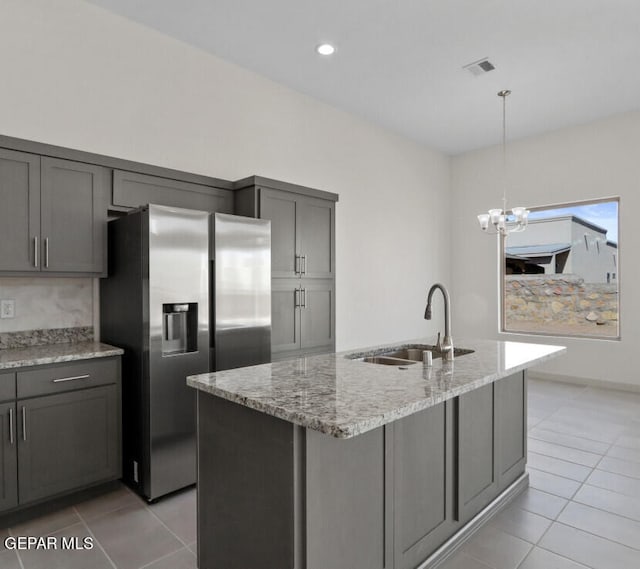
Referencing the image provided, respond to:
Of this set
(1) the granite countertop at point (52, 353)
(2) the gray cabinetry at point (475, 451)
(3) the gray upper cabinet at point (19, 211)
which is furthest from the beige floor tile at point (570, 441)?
(3) the gray upper cabinet at point (19, 211)

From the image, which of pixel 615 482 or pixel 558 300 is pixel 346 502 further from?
pixel 558 300

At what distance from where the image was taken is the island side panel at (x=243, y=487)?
1459mm

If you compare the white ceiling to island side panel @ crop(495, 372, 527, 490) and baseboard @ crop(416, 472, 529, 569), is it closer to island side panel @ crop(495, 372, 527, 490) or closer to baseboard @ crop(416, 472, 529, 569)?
island side panel @ crop(495, 372, 527, 490)

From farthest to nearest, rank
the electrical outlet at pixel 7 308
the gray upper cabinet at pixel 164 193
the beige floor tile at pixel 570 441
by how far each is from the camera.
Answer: the beige floor tile at pixel 570 441, the gray upper cabinet at pixel 164 193, the electrical outlet at pixel 7 308

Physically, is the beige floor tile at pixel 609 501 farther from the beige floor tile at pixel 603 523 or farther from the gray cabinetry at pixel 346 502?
the gray cabinetry at pixel 346 502

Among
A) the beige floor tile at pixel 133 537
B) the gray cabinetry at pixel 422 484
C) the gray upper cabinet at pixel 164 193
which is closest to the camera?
the gray cabinetry at pixel 422 484

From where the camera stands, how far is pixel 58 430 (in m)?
2.45

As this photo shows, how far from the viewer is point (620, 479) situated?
291 centimetres

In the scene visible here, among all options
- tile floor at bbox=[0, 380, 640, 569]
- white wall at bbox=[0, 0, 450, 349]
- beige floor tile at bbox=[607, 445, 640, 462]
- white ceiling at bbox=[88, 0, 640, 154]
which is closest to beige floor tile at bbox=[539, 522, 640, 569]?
tile floor at bbox=[0, 380, 640, 569]

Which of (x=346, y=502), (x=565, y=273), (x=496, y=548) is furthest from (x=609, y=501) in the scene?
(x=565, y=273)

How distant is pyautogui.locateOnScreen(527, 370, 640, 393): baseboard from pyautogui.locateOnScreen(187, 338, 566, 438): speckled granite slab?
12.0 feet

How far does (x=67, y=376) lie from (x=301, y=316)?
1837 millimetres

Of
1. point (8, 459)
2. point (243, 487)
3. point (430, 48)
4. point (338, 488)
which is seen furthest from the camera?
point (430, 48)

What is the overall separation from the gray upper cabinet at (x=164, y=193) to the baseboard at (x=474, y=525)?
8.94ft
